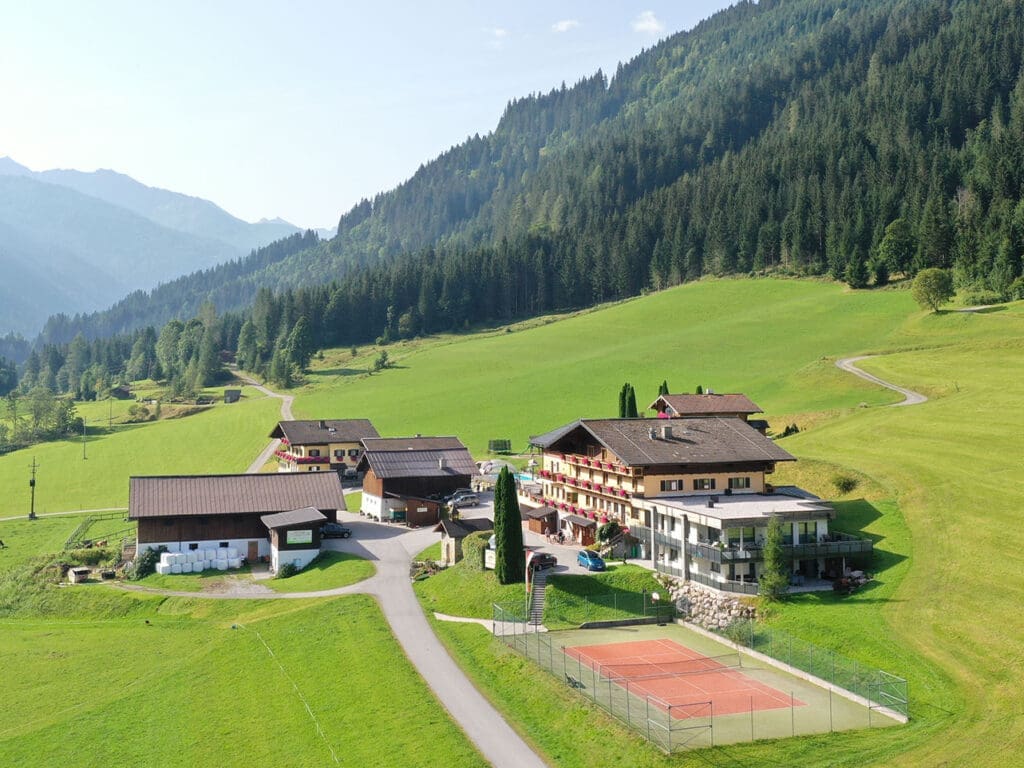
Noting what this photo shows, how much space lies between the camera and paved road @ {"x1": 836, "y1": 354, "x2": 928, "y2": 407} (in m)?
83.7

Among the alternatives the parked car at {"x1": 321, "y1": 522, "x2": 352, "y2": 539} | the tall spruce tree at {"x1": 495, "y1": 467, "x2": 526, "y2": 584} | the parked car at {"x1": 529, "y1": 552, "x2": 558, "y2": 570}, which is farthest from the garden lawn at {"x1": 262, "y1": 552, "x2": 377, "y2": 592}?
the parked car at {"x1": 529, "y1": 552, "x2": 558, "y2": 570}

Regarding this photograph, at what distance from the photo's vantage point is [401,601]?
54.2m

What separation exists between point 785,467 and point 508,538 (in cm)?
2617

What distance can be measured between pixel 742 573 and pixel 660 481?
1072 cm

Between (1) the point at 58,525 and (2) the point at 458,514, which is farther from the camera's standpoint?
(1) the point at 58,525

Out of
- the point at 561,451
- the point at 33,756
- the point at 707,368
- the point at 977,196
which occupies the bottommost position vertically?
the point at 33,756

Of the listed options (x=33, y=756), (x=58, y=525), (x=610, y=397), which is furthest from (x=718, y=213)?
(x=33, y=756)

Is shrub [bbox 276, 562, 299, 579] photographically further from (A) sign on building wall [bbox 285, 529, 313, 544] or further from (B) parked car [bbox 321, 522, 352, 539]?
(B) parked car [bbox 321, 522, 352, 539]

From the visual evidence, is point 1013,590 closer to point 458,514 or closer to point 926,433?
point 926,433

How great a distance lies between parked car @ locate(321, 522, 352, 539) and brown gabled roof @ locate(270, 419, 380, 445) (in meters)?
28.5

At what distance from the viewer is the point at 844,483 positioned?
6122 cm

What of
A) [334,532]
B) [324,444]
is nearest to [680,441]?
[334,532]

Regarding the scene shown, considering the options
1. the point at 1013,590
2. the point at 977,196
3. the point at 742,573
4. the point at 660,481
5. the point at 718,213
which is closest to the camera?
the point at 1013,590

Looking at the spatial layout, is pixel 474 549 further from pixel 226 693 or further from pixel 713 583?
pixel 226 693
